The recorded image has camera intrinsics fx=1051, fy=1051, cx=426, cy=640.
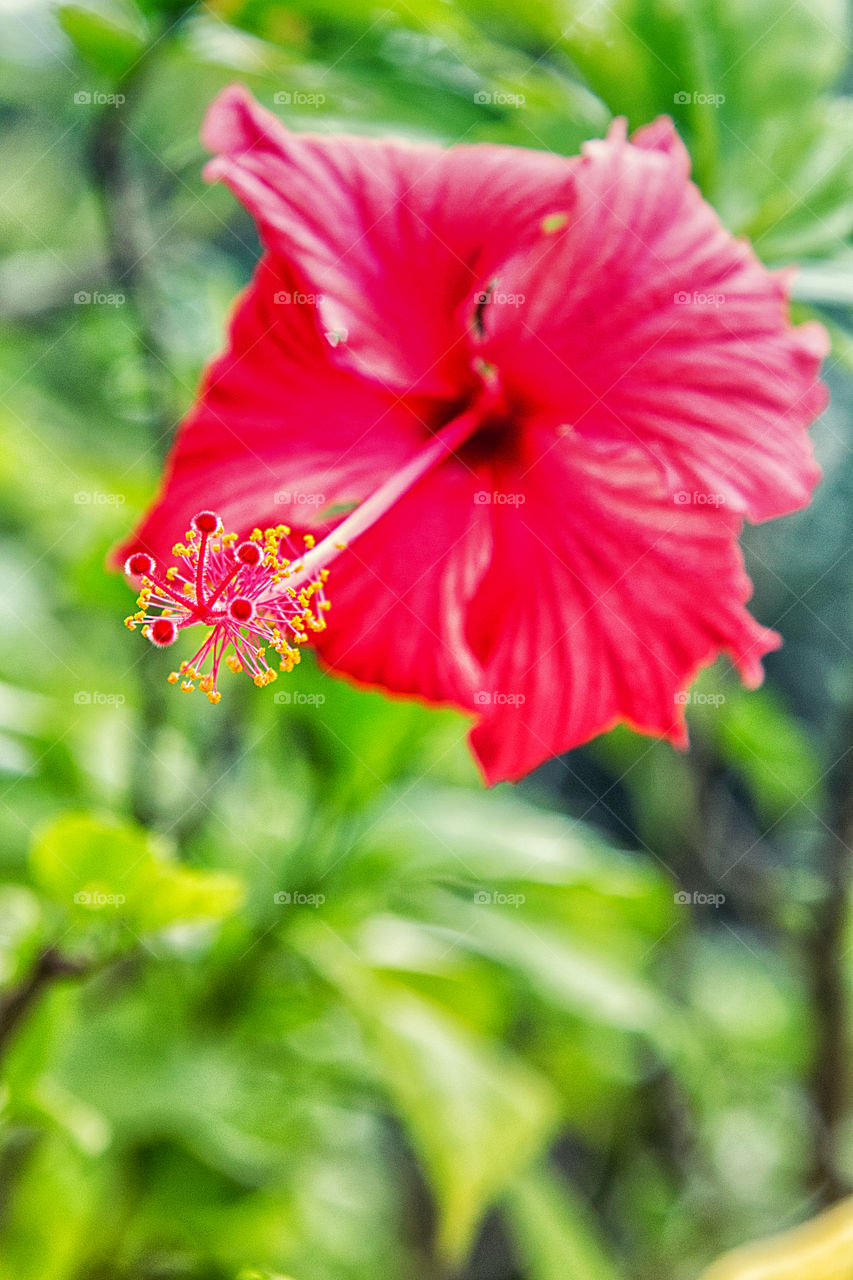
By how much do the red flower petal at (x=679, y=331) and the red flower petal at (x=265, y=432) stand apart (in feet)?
0.35

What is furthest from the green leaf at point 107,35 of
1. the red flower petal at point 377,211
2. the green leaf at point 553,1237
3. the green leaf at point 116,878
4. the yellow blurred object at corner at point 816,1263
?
the green leaf at point 553,1237

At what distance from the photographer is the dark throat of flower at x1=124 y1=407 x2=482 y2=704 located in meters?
0.47

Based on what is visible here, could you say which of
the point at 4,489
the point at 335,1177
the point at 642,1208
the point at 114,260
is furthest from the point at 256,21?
the point at 642,1208

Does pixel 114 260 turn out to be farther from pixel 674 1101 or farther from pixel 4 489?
pixel 674 1101

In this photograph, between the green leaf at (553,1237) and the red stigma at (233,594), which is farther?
the green leaf at (553,1237)

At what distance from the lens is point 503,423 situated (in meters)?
0.55

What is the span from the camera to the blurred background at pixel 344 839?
639 millimetres

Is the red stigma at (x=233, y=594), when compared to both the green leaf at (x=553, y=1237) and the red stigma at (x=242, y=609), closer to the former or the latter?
the red stigma at (x=242, y=609)

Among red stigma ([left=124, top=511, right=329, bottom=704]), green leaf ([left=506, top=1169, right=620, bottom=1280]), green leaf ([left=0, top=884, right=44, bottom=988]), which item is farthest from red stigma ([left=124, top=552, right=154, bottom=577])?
green leaf ([left=506, top=1169, right=620, bottom=1280])

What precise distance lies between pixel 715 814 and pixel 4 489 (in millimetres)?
902

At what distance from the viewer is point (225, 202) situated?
1.11 meters

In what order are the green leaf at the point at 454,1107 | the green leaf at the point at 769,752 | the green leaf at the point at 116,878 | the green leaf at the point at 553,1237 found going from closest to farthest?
the green leaf at the point at 116,878 < the green leaf at the point at 454,1107 < the green leaf at the point at 553,1237 < the green leaf at the point at 769,752

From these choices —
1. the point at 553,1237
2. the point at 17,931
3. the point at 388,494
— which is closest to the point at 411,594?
the point at 388,494

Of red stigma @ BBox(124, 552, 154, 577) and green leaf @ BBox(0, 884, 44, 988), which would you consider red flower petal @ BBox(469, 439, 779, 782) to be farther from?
green leaf @ BBox(0, 884, 44, 988)
